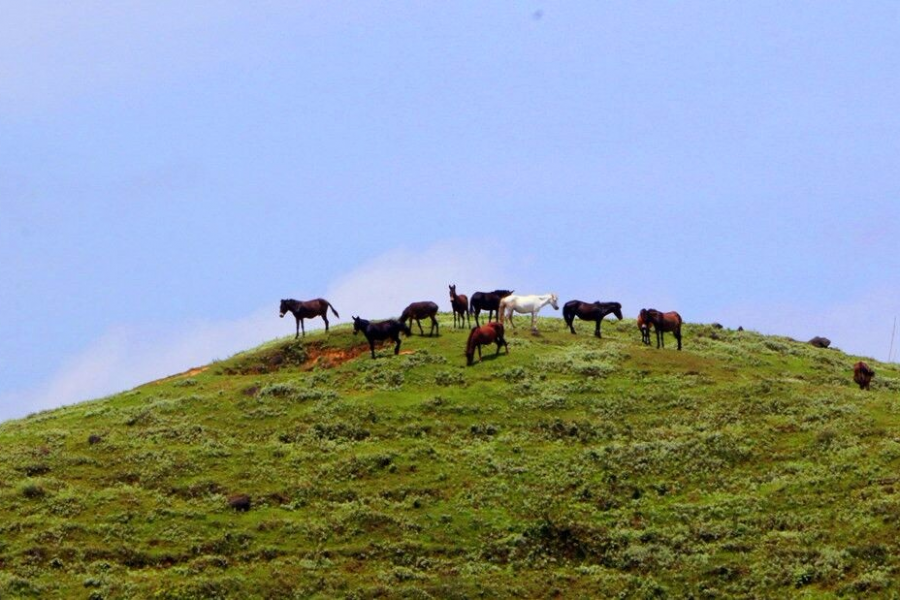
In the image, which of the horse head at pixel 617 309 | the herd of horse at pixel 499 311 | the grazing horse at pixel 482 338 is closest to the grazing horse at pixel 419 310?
the herd of horse at pixel 499 311

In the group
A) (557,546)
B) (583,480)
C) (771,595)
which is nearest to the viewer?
(771,595)

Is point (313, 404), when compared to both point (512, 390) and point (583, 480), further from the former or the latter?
point (583, 480)

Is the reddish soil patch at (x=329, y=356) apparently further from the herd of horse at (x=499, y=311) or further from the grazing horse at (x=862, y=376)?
the grazing horse at (x=862, y=376)

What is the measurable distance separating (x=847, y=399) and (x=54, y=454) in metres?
28.2

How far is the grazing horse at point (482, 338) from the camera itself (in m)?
52.2

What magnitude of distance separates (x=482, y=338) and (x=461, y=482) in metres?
10.7

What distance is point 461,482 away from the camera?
42688 mm

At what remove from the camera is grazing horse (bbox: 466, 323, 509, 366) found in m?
52.2

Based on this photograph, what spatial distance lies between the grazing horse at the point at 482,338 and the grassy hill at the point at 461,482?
705 mm

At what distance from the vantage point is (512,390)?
49812 mm

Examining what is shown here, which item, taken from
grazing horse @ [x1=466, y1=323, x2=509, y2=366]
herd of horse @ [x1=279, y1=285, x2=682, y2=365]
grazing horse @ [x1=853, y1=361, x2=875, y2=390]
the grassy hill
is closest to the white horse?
herd of horse @ [x1=279, y1=285, x2=682, y2=365]

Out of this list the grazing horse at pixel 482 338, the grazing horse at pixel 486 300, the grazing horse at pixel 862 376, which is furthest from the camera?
the grazing horse at pixel 486 300

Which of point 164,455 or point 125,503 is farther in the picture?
point 164,455

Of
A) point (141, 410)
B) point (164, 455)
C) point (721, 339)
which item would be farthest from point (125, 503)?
point (721, 339)
